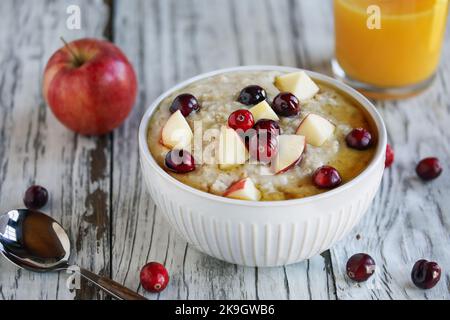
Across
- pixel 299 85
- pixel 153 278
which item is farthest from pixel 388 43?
pixel 153 278

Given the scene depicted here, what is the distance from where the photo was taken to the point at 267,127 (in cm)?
196

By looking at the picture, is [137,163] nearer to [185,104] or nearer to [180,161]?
[185,104]

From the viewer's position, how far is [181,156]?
194cm

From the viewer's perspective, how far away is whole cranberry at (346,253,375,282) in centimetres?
202

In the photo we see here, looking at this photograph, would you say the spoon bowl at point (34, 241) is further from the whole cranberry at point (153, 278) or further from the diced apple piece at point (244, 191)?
the diced apple piece at point (244, 191)

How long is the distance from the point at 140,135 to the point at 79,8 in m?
1.43

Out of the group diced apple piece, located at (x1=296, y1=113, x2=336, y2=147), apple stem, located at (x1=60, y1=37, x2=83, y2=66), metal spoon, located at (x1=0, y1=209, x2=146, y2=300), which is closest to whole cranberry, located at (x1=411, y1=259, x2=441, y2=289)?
diced apple piece, located at (x1=296, y1=113, x2=336, y2=147)

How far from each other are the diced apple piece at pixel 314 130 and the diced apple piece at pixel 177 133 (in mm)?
316

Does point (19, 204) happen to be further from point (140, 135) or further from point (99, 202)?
point (140, 135)

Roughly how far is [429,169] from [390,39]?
542 millimetres

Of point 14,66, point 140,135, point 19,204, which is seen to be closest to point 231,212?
point 140,135

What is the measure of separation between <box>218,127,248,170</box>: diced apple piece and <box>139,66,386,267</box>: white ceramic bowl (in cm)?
12

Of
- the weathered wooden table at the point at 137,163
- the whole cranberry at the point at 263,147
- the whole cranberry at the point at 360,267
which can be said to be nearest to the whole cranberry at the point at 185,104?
the whole cranberry at the point at 263,147

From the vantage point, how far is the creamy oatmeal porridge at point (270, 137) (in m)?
1.89
